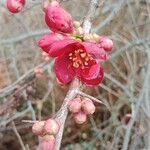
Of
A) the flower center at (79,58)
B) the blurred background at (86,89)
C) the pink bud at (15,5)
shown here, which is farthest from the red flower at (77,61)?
the blurred background at (86,89)

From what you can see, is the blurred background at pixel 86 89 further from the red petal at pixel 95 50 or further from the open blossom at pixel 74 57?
the red petal at pixel 95 50

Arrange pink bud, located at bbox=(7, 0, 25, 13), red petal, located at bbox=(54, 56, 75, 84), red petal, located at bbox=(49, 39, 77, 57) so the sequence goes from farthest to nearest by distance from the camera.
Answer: pink bud, located at bbox=(7, 0, 25, 13) < red petal, located at bbox=(54, 56, 75, 84) < red petal, located at bbox=(49, 39, 77, 57)

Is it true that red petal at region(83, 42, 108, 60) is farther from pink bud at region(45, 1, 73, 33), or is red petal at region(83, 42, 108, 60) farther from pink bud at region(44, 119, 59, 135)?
pink bud at region(44, 119, 59, 135)

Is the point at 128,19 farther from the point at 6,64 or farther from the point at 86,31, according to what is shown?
the point at 86,31

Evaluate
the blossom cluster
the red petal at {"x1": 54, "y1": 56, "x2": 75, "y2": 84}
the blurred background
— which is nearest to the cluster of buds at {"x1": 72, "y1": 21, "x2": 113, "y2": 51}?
the blossom cluster

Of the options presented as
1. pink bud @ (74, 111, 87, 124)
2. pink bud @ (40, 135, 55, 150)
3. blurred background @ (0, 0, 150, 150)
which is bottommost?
blurred background @ (0, 0, 150, 150)

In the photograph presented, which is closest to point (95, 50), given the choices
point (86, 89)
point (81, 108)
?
point (81, 108)
